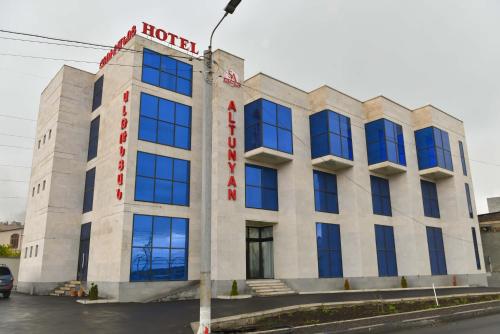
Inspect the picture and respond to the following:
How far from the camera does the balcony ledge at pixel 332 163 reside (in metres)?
31.1

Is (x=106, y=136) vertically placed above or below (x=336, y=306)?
above

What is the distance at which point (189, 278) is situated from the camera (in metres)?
26.1

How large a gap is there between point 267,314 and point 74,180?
21559 mm

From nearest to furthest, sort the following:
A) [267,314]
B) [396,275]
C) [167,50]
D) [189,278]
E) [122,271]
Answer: [267,314] < [122,271] < [189,278] < [167,50] < [396,275]

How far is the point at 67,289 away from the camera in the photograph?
91.7 ft

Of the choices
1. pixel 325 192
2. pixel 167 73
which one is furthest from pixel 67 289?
pixel 325 192

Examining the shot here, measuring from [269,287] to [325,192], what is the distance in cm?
960

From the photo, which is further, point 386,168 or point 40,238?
point 386,168

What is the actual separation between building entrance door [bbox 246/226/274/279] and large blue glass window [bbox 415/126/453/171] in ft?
58.5

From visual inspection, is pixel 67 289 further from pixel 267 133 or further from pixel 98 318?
pixel 267 133

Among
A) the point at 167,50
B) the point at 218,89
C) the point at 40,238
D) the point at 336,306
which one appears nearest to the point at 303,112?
the point at 218,89

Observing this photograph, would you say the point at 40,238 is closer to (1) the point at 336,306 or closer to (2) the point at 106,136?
(2) the point at 106,136

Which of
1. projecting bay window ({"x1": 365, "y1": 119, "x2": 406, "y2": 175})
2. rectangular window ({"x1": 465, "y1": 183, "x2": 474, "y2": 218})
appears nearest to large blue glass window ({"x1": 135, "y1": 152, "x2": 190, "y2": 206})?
projecting bay window ({"x1": 365, "y1": 119, "x2": 406, "y2": 175})

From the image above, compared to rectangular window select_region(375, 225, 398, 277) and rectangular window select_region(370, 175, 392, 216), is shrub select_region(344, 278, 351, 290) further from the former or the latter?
rectangular window select_region(370, 175, 392, 216)
